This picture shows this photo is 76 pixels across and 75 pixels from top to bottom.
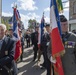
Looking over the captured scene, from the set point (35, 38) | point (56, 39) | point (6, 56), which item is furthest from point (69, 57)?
point (35, 38)

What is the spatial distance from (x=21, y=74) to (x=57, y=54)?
5249 millimetres

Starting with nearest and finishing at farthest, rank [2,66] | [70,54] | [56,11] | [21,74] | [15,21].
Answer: [70,54] → [56,11] → [2,66] → [21,74] → [15,21]

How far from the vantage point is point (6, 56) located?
16.1ft

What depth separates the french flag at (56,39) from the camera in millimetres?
4137

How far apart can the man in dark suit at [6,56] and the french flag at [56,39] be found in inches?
43.4

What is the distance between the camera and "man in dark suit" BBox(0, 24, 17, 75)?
191 inches

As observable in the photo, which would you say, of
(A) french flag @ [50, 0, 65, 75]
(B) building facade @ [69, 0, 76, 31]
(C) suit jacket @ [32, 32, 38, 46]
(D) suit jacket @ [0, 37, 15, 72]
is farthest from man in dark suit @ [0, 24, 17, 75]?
(B) building facade @ [69, 0, 76, 31]

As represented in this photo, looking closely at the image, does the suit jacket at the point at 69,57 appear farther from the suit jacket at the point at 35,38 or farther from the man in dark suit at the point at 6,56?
the suit jacket at the point at 35,38

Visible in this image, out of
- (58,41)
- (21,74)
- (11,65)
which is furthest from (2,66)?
(21,74)

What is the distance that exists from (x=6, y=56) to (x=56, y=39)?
129 cm

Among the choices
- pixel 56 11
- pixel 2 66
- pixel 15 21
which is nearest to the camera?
pixel 56 11

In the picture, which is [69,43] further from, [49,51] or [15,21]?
[15,21]

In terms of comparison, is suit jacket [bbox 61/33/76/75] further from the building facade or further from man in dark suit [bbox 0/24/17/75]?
the building facade

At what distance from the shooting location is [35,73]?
9.43m
